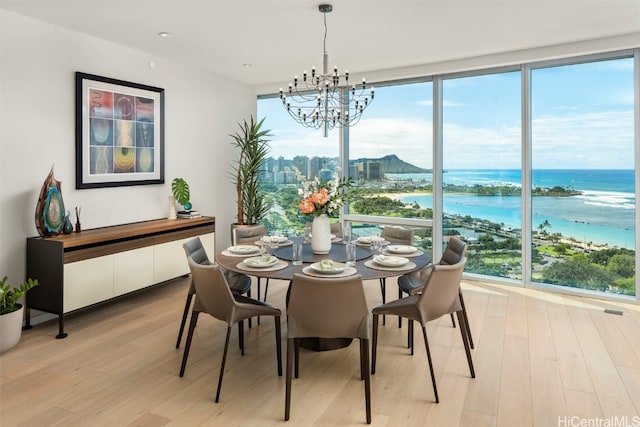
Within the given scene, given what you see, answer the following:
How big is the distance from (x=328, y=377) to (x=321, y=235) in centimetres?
104

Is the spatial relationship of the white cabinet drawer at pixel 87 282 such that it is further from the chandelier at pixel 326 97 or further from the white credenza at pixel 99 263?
the chandelier at pixel 326 97

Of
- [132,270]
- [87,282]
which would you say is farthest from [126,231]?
[87,282]

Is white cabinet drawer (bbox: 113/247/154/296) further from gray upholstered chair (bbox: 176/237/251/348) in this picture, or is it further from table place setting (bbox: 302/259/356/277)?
table place setting (bbox: 302/259/356/277)

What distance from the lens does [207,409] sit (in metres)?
2.46

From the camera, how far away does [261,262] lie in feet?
9.63

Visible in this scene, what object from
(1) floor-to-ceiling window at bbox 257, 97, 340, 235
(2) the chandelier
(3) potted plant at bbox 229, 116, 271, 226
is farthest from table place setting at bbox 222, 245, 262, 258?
(1) floor-to-ceiling window at bbox 257, 97, 340, 235

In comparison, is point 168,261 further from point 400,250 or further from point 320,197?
point 400,250

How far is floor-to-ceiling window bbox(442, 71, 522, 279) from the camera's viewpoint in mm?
4988

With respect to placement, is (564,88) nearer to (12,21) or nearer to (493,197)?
(493,197)

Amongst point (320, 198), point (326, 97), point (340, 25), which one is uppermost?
point (340, 25)

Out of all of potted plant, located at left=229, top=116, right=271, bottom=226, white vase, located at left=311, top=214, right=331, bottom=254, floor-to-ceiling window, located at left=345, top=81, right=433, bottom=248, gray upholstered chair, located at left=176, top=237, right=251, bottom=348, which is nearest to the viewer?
gray upholstered chair, located at left=176, top=237, right=251, bottom=348

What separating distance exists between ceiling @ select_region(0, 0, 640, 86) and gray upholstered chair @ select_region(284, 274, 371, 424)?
2227 mm

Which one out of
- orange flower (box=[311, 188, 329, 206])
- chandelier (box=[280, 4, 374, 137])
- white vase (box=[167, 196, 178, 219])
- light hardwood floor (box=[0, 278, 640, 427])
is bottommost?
light hardwood floor (box=[0, 278, 640, 427])

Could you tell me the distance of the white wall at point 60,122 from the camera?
359 centimetres
